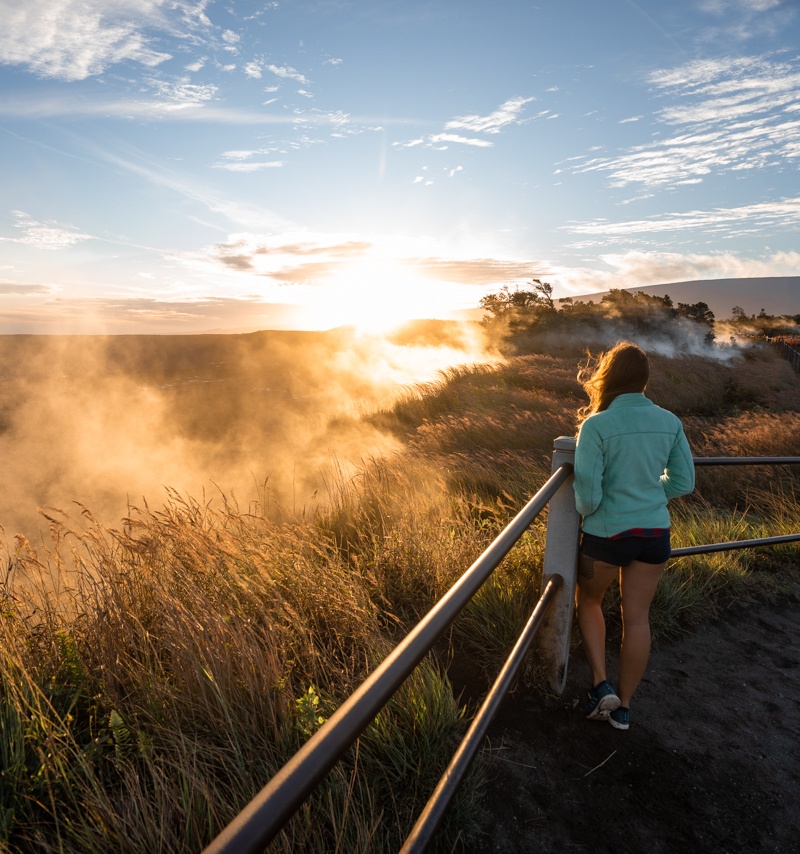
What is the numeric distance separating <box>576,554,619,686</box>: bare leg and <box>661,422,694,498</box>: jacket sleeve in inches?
24.0

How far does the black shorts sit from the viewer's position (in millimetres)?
3016

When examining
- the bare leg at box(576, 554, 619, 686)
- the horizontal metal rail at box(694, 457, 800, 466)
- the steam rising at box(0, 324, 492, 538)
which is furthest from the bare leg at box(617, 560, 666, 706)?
the steam rising at box(0, 324, 492, 538)

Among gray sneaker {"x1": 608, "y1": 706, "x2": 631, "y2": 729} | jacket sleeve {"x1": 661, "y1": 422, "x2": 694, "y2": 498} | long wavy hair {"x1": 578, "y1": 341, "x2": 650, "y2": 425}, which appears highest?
long wavy hair {"x1": 578, "y1": 341, "x2": 650, "y2": 425}

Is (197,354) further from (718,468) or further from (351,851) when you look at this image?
(351,851)

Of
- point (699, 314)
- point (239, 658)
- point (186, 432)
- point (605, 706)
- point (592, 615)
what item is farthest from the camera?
point (699, 314)

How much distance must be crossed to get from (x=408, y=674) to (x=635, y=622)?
258 centimetres

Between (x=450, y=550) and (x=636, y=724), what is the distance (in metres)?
1.70

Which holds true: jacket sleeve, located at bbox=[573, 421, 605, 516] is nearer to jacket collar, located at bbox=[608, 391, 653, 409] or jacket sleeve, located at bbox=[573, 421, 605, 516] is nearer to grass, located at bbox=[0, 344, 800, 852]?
jacket collar, located at bbox=[608, 391, 653, 409]

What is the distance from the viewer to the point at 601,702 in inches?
123

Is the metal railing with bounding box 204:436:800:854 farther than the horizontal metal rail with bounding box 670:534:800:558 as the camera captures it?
No

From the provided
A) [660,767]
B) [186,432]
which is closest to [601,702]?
[660,767]

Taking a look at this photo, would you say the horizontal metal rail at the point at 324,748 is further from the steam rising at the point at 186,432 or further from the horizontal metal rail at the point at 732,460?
the steam rising at the point at 186,432

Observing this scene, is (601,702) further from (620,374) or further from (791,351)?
(791,351)

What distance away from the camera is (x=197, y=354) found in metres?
56.0
